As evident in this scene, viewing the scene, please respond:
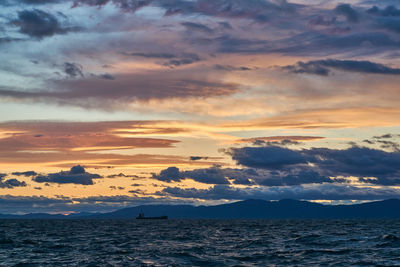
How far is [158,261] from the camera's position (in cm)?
6406

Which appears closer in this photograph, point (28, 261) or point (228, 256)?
point (28, 261)

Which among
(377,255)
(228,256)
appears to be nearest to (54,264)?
(228,256)

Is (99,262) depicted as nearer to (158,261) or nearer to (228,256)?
(158,261)

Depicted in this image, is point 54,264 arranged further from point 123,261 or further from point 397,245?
point 397,245

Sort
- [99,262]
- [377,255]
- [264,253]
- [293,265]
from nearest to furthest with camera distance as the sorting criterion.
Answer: [293,265], [99,262], [377,255], [264,253]

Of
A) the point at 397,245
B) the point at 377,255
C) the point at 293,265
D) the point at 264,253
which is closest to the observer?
the point at 293,265

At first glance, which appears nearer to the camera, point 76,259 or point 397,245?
point 76,259

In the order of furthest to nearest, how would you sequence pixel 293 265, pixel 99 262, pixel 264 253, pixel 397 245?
pixel 397 245 → pixel 264 253 → pixel 99 262 → pixel 293 265

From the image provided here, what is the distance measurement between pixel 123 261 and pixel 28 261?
486 inches

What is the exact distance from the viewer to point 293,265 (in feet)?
191

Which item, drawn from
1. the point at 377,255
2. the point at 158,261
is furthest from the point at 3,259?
the point at 377,255

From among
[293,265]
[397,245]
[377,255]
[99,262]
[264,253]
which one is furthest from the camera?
[397,245]

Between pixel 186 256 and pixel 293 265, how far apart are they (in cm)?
1709

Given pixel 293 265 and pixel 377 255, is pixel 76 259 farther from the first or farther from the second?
pixel 377 255
